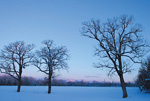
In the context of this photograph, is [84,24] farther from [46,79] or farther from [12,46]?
[12,46]

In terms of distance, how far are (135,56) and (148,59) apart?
54.2ft

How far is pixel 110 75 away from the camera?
1728 centimetres

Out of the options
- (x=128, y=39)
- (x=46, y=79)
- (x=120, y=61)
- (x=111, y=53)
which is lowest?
(x=46, y=79)

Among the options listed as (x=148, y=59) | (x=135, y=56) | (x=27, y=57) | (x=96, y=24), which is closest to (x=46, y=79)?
(x=27, y=57)

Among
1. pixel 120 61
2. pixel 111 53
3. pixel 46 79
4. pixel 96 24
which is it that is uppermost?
pixel 96 24

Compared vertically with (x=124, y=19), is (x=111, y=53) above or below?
below

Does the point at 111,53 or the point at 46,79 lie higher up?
the point at 111,53

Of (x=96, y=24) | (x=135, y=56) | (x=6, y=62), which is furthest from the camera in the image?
(x=6, y=62)

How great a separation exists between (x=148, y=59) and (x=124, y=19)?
17.8 m

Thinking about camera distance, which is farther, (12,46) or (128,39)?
(12,46)

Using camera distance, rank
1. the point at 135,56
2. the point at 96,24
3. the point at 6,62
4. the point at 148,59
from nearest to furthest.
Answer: the point at 135,56, the point at 96,24, the point at 6,62, the point at 148,59

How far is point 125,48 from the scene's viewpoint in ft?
55.2

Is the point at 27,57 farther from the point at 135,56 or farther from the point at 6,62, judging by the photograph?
the point at 135,56

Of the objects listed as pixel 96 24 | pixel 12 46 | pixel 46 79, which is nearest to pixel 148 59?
pixel 96 24
